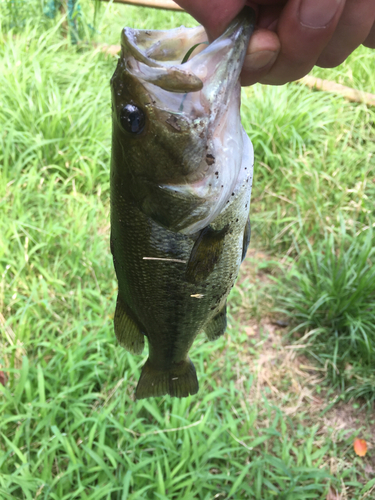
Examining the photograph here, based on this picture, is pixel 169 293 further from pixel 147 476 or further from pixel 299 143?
pixel 299 143

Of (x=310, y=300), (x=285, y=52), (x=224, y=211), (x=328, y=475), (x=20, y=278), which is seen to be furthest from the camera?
(x=310, y=300)

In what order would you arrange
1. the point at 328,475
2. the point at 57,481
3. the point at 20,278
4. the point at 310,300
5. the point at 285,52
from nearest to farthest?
the point at 285,52
the point at 57,481
the point at 328,475
the point at 20,278
the point at 310,300

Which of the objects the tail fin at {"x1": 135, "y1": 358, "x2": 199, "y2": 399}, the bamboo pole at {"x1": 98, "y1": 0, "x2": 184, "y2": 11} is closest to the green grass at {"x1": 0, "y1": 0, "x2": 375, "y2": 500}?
the tail fin at {"x1": 135, "y1": 358, "x2": 199, "y2": 399}

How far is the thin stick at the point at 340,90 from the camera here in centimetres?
437

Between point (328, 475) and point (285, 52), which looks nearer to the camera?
point (285, 52)

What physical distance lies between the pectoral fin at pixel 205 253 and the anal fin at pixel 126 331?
33 centimetres

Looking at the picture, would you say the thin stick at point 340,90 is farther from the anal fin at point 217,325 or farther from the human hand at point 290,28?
the anal fin at point 217,325

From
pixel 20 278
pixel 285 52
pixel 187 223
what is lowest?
pixel 20 278

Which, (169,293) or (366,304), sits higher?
(169,293)

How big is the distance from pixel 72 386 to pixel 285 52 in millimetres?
2048

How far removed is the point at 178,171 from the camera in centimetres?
115

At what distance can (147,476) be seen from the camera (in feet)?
6.75

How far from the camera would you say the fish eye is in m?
1.08

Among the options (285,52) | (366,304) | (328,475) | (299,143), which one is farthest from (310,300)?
(285,52)
